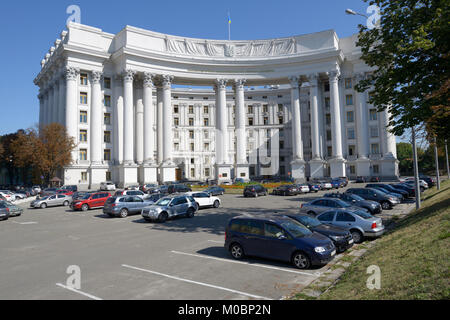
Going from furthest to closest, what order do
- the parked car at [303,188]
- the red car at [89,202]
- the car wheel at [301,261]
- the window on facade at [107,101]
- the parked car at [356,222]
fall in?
the window on facade at [107,101]
the parked car at [303,188]
the red car at [89,202]
the parked car at [356,222]
the car wheel at [301,261]

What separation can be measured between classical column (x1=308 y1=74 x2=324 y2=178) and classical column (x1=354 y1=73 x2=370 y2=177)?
7228 mm

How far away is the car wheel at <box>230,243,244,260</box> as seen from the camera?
1088 cm

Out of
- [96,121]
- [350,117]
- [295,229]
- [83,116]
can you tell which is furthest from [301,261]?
Answer: [350,117]

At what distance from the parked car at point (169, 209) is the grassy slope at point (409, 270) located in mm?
13306

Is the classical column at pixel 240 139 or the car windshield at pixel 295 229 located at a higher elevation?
the classical column at pixel 240 139

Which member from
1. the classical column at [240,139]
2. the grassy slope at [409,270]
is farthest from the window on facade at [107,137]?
the grassy slope at [409,270]

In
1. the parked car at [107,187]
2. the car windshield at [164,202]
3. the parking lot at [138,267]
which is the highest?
the parked car at [107,187]

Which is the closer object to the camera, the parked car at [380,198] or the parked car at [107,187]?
the parked car at [380,198]

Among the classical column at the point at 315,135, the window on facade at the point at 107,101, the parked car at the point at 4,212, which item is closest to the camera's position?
the parked car at the point at 4,212

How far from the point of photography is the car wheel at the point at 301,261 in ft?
31.6

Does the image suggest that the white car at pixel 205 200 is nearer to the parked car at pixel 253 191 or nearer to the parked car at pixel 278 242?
the parked car at pixel 253 191
